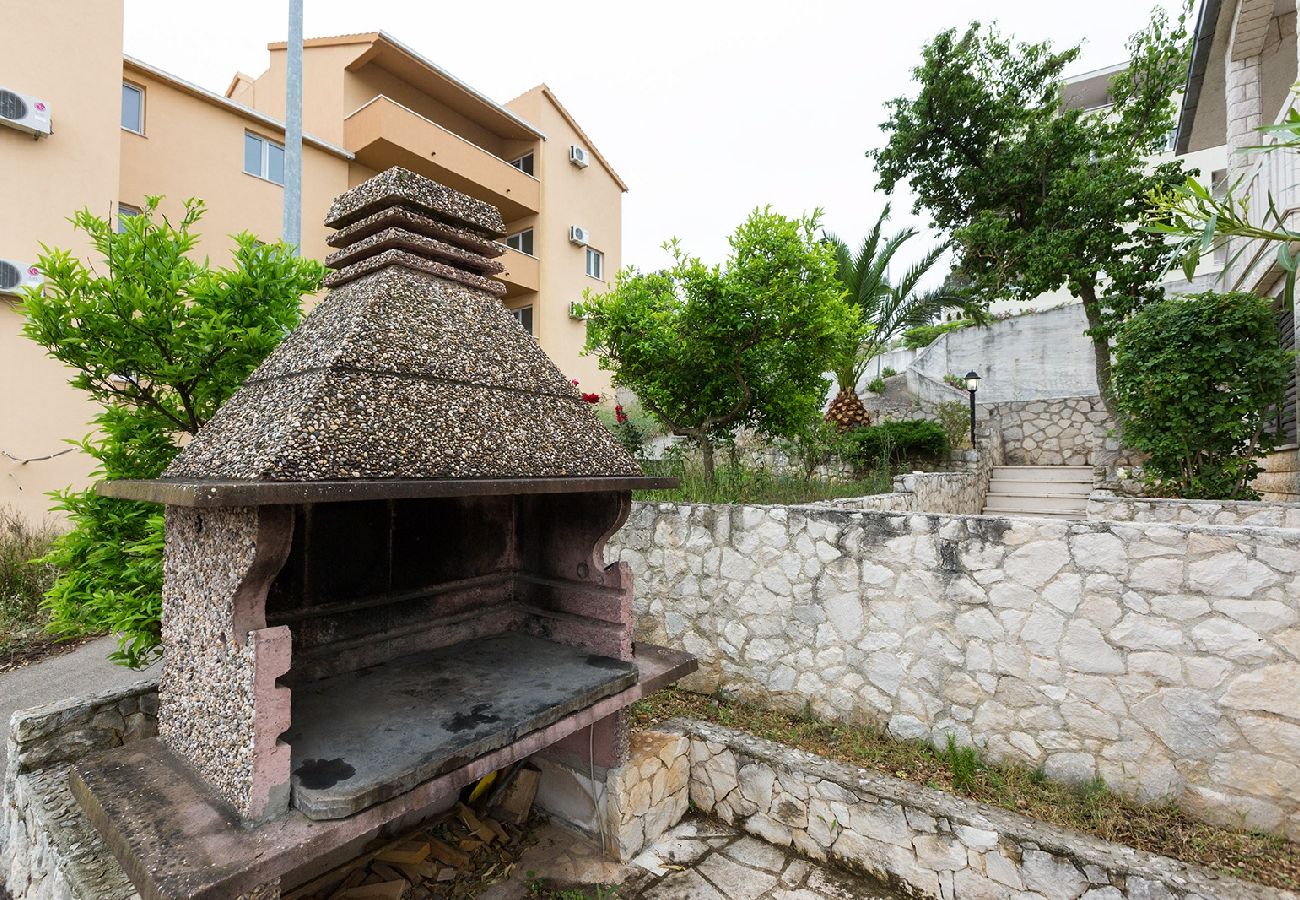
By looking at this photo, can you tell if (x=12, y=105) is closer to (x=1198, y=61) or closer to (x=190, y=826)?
(x=190, y=826)

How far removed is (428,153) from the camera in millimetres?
12227

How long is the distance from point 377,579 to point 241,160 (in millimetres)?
10798

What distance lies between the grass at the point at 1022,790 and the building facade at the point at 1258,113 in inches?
182

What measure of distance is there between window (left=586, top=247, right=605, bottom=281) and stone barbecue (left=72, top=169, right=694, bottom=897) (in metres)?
13.7

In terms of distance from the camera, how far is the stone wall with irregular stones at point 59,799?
2.07 metres

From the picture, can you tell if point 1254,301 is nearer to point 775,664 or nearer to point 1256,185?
point 1256,185

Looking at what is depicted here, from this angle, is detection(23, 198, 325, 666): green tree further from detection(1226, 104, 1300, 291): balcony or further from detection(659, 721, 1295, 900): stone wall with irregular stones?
detection(1226, 104, 1300, 291): balcony

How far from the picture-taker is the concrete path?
457 cm

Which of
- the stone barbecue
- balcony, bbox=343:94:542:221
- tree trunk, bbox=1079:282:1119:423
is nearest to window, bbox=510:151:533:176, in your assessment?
balcony, bbox=343:94:542:221

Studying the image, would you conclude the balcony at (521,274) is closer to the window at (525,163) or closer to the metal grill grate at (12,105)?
the window at (525,163)

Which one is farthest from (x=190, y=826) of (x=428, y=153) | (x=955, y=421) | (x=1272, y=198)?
(x=428, y=153)

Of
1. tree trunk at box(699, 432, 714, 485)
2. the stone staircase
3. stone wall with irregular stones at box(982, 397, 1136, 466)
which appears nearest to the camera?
tree trunk at box(699, 432, 714, 485)

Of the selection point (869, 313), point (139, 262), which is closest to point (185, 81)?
point (139, 262)

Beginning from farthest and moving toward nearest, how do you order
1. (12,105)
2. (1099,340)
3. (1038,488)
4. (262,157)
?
1. (262,157)
2. (1038,488)
3. (1099,340)
4. (12,105)
